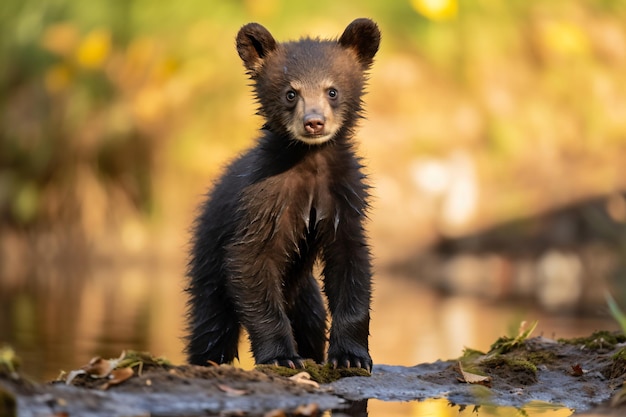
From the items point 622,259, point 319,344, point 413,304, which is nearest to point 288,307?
point 319,344

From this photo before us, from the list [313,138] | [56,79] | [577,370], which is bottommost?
[577,370]

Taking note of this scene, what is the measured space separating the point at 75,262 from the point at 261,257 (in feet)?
48.0

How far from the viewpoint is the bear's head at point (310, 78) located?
250 inches

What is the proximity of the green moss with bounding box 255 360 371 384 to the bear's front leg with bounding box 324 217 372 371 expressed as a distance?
88mm

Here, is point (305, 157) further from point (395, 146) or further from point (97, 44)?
point (97, 44)

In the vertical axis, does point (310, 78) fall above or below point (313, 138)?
above

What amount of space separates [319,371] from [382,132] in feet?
50.9

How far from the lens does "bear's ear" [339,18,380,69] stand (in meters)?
6.74

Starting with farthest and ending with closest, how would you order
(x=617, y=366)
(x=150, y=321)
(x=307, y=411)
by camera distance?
(x=150, y=321)
(x=617, y=366)
(x=307, y=411)

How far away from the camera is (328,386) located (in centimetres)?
544

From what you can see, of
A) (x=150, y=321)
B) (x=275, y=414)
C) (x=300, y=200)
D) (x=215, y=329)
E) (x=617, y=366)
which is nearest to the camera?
(x=275, y=414)

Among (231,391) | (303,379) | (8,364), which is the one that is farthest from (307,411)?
(8,364)

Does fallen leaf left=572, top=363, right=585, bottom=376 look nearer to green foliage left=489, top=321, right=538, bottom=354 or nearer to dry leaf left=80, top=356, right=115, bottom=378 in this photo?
green foliage left=489, top=321, right=538, bottom=354

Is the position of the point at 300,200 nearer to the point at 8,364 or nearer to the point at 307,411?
the point at 307,411
